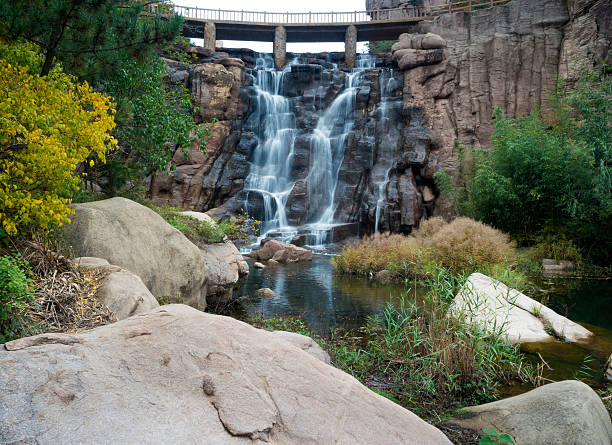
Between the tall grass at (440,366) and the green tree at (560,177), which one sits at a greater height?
the green tree at (560,177)

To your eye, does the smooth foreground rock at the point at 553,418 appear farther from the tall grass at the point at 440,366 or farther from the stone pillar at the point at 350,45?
the stone pillar at the point at 350,45

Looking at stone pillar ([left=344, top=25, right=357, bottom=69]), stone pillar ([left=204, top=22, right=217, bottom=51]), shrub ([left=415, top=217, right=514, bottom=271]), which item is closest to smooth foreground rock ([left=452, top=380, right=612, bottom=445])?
shrub ([left=415, top=217, right=514, bottom=271])

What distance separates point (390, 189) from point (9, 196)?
1824 cm

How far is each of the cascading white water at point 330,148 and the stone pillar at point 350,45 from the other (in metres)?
0.96

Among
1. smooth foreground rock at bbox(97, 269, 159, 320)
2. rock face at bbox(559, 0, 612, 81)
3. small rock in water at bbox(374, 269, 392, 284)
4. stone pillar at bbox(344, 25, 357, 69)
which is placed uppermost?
stone pillar at bbox(344, 25, 357, 69)

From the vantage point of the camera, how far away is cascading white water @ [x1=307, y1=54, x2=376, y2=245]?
846 inches

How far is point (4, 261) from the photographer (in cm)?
302

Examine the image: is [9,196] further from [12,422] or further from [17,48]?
[12,422]

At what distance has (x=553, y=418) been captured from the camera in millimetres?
2855

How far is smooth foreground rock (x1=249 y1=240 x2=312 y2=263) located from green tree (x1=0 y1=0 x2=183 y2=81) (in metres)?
9.82

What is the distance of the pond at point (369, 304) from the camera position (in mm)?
5223

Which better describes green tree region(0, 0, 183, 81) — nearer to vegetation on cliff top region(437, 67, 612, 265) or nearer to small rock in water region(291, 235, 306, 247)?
vegetation on cliff top region(437, 67, 612, 265)

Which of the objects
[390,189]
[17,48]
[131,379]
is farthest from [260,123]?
[131,379]

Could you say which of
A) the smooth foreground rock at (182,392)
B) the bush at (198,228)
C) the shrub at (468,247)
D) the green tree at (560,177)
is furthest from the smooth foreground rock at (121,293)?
the green tree at (560,177)
